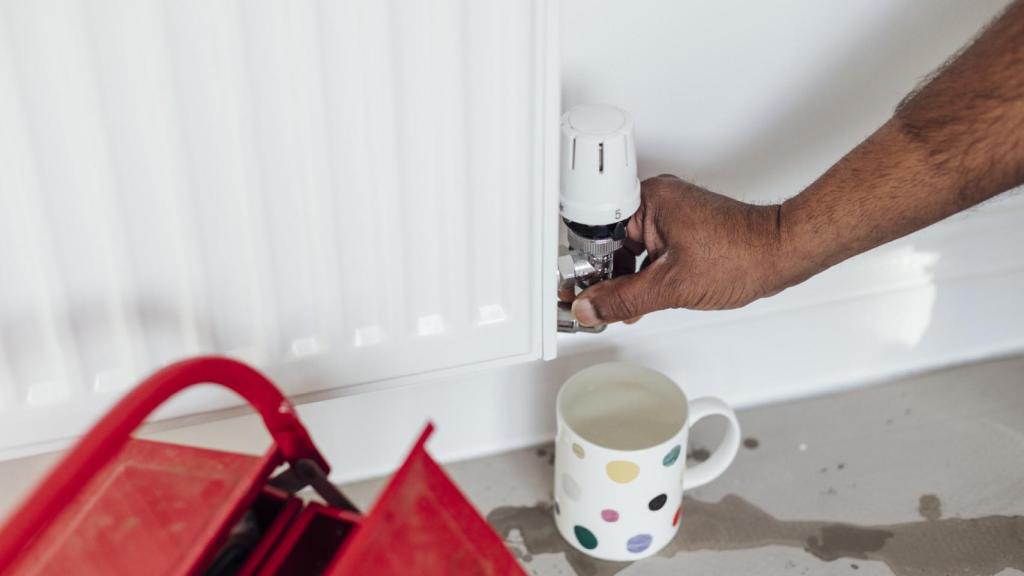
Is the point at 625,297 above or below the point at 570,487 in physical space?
above

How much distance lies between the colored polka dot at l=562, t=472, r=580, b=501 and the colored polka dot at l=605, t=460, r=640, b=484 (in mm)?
29

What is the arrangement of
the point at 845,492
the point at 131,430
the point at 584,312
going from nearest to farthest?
the point at 131,430, the point at 584,312, the point at 845,492

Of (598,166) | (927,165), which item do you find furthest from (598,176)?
(927,165)

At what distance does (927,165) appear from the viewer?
1.61ft

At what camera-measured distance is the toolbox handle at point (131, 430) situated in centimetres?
32

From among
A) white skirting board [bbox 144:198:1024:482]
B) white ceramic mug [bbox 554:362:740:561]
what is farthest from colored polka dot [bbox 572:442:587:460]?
white skirting board [bbox 144:198:1024:482]

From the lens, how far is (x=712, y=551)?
644 millimetres

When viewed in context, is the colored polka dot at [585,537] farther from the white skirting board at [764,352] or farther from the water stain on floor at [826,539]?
the white skirting board at [764,352]

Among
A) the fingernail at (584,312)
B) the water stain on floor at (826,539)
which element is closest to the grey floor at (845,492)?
the water stain on floor at (826,539)

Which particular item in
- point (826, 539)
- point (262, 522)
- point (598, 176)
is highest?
point (598, 176)

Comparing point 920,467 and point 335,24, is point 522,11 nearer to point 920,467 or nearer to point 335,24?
point 335,24

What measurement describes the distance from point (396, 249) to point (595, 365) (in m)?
0.20

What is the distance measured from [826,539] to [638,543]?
124 millimetres

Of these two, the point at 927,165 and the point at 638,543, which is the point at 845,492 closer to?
the point at 638,543
